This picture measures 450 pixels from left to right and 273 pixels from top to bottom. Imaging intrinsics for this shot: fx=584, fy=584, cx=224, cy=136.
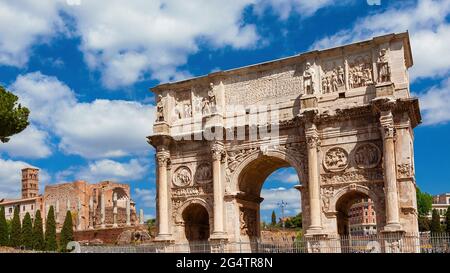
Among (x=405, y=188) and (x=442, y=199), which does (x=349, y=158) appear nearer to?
(x=405, y=188)

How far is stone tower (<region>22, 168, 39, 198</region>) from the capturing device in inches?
3553

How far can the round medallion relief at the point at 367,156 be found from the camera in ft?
67.9

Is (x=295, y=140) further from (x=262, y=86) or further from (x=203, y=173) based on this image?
(x=203, y=173)

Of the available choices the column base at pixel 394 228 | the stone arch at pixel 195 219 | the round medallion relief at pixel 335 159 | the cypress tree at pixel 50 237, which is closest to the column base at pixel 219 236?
the stone arch at pixel 195 219

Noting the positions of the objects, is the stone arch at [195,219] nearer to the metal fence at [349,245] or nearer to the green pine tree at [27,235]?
the metal fence at [349,245]

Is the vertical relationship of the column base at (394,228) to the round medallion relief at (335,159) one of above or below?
below

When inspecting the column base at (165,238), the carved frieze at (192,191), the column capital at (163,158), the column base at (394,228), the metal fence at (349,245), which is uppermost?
the column capital at (163,158)

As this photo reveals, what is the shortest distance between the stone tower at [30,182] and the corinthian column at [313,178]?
7640 cm

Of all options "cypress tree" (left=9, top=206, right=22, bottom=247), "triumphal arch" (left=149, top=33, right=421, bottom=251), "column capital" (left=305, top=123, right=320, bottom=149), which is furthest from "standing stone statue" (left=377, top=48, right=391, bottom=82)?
"cypress tree" (left=9, top=206, right=22, bottom=247)

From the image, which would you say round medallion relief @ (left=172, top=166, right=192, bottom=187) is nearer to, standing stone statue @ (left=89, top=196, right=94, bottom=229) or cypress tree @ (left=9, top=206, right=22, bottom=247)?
cypress tree @ (left=9, top=206, right=22, bottom=247)

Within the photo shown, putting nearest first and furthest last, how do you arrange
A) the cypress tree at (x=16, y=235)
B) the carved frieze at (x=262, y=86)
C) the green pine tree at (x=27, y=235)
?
the carved frieze at (x=262, y=86)
the cypress tree at (x=16, y=235)
the green pine tree at (x=27, y=235)

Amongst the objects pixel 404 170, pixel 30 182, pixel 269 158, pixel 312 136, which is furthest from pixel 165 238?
pixel 30 182

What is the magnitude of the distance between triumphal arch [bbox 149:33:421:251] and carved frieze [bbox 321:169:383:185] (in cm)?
4

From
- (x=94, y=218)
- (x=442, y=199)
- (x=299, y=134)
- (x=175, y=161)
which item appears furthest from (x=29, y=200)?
(x=442, y=199)
